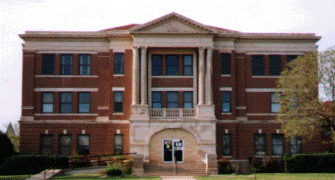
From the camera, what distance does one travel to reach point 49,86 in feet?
147

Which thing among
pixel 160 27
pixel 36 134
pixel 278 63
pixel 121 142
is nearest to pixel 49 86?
pixel 36 134

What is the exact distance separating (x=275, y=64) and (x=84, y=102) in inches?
721

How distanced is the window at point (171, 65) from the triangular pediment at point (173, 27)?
2.77 metres

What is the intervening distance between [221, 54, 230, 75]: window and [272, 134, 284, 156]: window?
24.3 ft

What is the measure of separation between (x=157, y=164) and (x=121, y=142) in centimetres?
505

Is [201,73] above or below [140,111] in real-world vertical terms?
above

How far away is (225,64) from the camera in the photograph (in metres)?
45.4

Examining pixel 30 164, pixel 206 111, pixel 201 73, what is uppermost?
pixel 201 73

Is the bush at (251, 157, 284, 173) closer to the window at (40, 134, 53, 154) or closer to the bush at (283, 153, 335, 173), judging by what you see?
the bush at (283, 153, 335, 173)

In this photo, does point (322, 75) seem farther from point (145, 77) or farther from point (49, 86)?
point (49, 86)

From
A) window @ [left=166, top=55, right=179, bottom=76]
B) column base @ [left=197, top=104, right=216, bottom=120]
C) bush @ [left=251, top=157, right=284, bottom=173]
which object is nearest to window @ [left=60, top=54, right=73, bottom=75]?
window @ [left=166, top=55, right=179, bottom=76]

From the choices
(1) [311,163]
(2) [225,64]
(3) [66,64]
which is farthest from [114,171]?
(2) [225,64]

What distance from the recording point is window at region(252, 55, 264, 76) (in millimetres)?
45844

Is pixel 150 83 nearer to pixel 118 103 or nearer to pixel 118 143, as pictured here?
pixel 118 103
